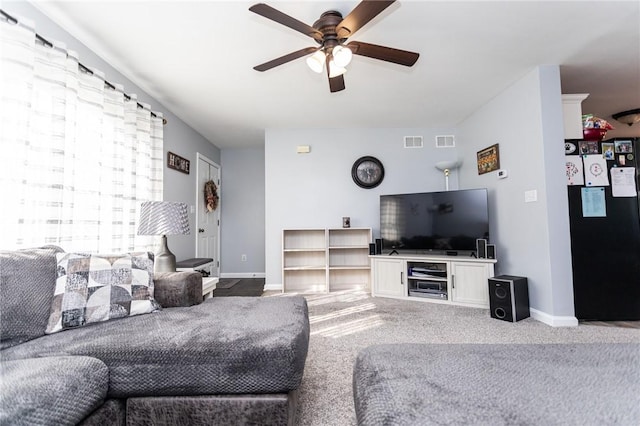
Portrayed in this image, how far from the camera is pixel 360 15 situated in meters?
1.71

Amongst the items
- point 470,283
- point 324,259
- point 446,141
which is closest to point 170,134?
point 324,259

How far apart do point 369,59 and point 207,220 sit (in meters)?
3.72

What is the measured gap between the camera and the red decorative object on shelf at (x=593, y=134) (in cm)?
297

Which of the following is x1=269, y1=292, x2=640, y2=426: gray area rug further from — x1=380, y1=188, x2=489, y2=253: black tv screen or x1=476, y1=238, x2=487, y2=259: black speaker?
x1=380, y1=188, x2=489, y2=253: black tv screen

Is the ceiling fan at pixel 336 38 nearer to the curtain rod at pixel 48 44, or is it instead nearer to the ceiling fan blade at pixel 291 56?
the ceiling fan blade at pixel 291 56

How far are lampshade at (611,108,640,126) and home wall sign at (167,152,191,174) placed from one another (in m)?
6.39

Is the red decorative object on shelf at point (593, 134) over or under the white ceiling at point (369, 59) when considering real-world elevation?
under

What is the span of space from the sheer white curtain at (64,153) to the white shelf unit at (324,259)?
2097 millimetres

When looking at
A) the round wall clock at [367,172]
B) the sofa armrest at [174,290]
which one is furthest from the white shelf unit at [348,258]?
the sofa armrest at [174,290]

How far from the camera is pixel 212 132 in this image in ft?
15.5

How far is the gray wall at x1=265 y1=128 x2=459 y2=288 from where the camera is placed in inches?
178

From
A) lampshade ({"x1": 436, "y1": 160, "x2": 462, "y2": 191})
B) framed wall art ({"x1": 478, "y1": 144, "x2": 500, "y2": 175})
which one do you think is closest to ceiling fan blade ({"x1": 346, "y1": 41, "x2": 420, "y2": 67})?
framed wall art ({"x1": 478, "y1": 144, "x2": 500, "y2": 175})

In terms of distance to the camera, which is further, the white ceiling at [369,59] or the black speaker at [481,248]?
the black speaker at [481,248]

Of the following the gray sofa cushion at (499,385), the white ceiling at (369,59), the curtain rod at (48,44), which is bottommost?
the gray sofa cushion at (499,385)
